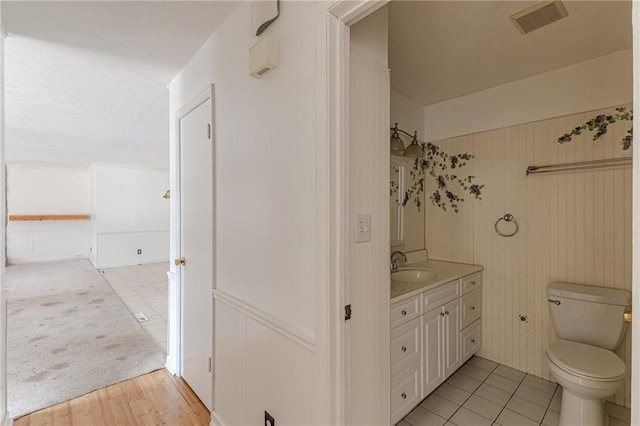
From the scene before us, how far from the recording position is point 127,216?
276 inches

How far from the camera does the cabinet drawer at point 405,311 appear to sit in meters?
1.69

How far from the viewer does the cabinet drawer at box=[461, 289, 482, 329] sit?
2.44m

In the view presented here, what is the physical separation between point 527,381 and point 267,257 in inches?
91.6

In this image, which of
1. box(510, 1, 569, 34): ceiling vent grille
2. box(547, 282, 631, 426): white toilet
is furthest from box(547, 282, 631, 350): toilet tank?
box(510, 1, 569, 34): ceiling vent grille

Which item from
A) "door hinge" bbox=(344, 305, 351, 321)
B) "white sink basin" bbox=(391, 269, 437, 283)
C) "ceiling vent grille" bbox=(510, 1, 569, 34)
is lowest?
"white sink basin" bbox=(391, 269, 437, 283)

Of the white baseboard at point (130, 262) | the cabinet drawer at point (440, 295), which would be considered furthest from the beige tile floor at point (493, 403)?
the white baseboard at point (130, 262)

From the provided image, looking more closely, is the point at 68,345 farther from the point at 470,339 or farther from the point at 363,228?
the point at 470,339

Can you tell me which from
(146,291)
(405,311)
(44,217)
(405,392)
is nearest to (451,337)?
(405,392)

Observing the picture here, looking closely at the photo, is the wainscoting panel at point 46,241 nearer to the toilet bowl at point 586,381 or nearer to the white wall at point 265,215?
the white wall at point 265,215

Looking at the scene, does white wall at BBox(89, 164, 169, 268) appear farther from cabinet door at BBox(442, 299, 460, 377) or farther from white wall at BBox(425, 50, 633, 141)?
cabinet door at BBox(442, 299, 460, 377)

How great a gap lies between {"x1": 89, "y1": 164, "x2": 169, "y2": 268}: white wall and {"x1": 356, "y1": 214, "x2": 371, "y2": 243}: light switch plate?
7.23 m

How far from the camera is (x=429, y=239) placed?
3051 mm

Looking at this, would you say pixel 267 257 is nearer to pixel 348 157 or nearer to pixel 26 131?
pixel 348 157

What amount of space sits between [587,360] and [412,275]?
1121 mm
